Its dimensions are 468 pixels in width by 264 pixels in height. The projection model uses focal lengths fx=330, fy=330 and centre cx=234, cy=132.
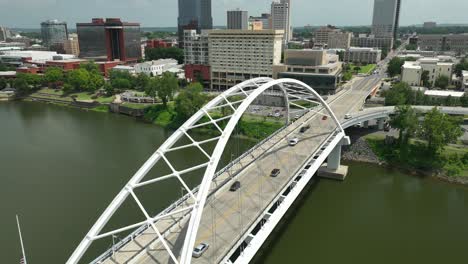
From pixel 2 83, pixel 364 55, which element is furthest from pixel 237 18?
pixel 2 83

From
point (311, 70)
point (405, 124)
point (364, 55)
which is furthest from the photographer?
point (364, 55)

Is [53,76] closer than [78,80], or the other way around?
[78,80]

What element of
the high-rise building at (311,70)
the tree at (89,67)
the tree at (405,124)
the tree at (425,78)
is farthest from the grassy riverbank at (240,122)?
the tree at (425,78)

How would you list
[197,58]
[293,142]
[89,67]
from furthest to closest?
1. [89,67]
2. [197,58]
3. [293,142]

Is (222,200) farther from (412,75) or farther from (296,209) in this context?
(412,75)

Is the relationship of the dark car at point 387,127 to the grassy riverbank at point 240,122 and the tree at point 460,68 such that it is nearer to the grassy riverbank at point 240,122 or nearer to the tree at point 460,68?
the grassy riverbank at point 240,122

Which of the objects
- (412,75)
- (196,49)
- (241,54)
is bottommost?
(412,75)
